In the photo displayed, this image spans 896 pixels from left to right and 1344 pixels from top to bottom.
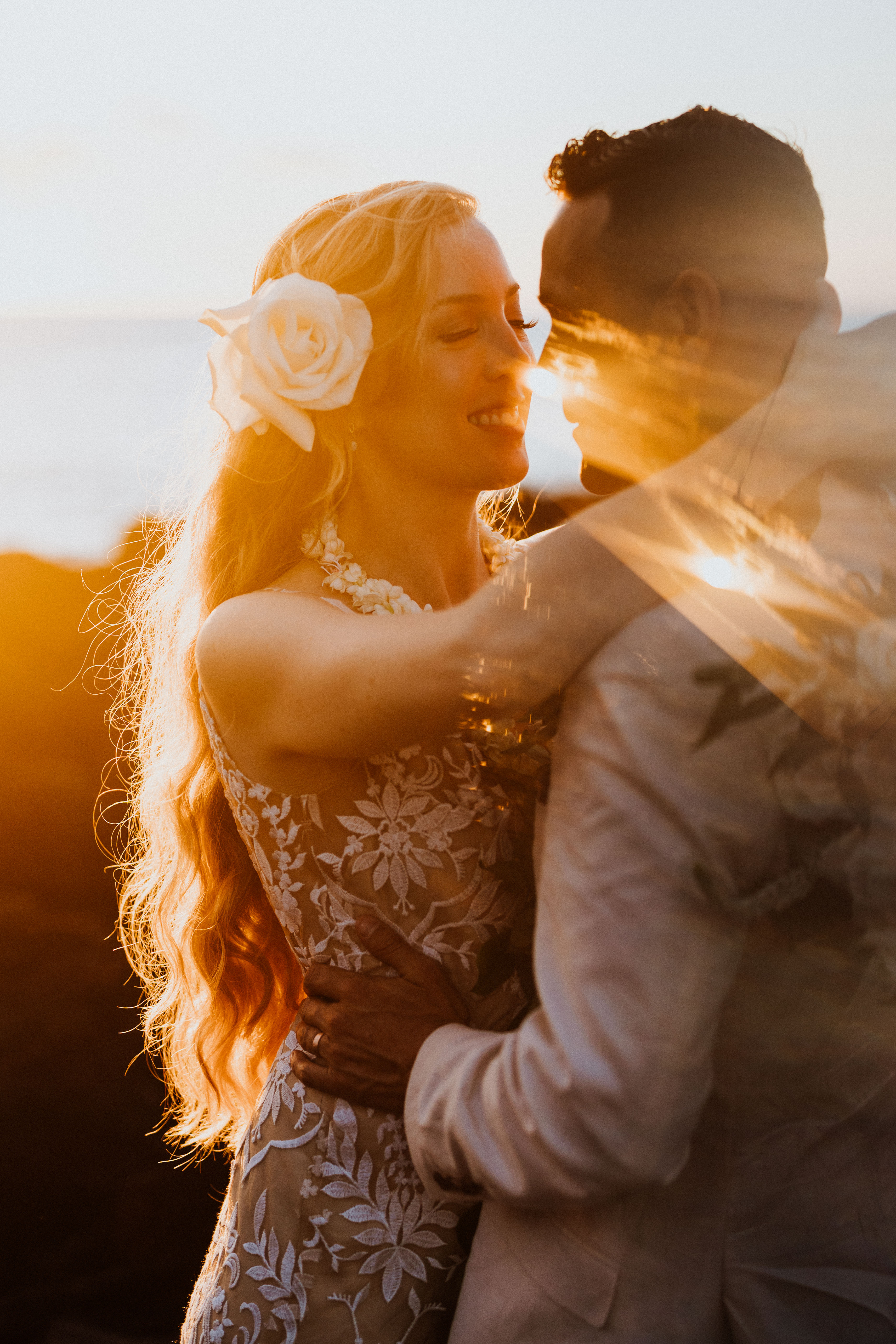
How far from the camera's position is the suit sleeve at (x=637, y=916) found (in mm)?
1040

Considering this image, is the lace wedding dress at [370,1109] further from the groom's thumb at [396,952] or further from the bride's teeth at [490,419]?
the bride's teeth at [490,419]

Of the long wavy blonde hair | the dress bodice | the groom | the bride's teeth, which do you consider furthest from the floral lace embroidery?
the bride's teeth

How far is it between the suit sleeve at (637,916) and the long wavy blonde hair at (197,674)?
104 centimetres

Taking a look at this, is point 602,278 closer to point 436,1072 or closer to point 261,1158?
point 436,1072

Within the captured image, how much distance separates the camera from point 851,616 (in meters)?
1.09

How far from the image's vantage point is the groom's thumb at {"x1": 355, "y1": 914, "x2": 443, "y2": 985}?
160cm

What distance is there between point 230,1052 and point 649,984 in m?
1.55

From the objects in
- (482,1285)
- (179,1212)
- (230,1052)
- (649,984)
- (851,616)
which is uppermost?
(851,616)

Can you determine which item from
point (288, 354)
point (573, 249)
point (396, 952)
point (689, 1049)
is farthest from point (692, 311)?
point (396, 952)

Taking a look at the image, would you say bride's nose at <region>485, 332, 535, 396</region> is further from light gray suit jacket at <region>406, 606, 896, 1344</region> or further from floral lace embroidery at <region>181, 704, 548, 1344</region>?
light gray suit jacket at <region>406, 606, 896, 1344</region>

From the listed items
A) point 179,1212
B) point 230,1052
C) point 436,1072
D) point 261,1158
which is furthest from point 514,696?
point 179,1212

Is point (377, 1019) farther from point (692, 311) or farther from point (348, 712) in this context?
point (692, 311)

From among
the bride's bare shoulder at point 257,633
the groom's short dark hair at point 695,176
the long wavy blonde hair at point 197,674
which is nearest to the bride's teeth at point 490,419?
the long wavy blonde hair at point 197,674

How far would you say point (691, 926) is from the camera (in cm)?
105
